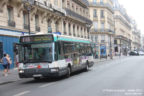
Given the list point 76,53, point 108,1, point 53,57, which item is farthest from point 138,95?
point 108,1

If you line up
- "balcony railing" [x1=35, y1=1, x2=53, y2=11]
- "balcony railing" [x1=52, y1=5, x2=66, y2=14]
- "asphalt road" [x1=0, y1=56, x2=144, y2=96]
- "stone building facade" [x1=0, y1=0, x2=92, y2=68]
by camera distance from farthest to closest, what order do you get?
1. "balcony railing" [x1=52, y1=5, x2=66, y2=14]
2. "balcony railing" [x1=35, y1=1, x2=53, y2=11]
3. "stone building facade" [x1=0, y1=0, x2=92, y2=68]
4. "asphalt road" [x1=0, y1=56, x2=144, y2=96]

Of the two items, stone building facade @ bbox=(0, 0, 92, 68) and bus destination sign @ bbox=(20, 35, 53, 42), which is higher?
stone building facade @ bbox=(0, 0, 92, 68)

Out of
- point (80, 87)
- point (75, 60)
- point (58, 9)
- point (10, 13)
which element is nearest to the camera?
point (80, 87)

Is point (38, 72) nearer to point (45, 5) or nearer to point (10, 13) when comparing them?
point (10, 13)

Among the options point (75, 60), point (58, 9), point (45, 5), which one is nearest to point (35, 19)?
point (45, 5)

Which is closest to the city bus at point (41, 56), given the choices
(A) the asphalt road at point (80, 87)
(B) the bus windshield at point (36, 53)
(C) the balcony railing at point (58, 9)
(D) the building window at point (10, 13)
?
(B) the bus windshield at point (36, 53)

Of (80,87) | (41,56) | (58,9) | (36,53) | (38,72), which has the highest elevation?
(58,9)

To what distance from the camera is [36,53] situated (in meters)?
14.6

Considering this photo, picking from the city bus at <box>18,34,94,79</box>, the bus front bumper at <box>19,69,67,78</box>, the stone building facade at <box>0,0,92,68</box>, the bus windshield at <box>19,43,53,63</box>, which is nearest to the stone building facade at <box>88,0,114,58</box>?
the stone building facade at <box>0,0,92,68</box>

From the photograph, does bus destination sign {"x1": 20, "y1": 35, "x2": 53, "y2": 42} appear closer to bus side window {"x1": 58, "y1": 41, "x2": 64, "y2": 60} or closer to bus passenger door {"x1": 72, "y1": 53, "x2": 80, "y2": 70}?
bus side window {"x1": 58, "y1": 41, "x2": 64, "y2": 60}

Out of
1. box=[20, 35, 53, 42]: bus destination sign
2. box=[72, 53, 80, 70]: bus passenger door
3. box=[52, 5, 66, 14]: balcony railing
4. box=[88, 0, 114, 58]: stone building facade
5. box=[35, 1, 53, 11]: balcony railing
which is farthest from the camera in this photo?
box=[88, 0, 114, 58]: stone building facade

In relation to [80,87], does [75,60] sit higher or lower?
higher

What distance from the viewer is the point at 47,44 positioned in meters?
14.7

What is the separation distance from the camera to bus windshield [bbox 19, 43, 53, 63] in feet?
47.6
